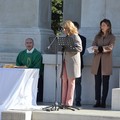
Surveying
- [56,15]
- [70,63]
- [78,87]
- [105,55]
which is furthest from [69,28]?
[56,15]

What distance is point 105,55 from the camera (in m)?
11.0

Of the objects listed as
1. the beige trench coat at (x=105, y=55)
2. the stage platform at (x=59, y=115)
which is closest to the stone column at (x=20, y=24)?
the beige trench coat at (x=105, y=55)

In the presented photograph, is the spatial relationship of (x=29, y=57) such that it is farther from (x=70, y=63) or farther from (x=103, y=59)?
(x=103, y=59)

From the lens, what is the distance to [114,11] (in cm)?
1213

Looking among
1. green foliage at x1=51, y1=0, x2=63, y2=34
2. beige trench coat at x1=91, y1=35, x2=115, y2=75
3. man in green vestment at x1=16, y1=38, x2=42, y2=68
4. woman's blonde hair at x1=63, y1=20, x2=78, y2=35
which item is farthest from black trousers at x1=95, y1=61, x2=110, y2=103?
green foliage at x1=51, y1=0, x2=63, y2=34

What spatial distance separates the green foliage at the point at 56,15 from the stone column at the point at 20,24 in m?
16.5

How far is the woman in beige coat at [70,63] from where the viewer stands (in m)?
10.3

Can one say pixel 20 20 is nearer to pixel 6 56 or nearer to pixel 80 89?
pixel 6 56

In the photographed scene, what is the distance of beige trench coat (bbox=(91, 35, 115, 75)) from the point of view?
10909 millimetres

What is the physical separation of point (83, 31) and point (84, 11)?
19.7 inches

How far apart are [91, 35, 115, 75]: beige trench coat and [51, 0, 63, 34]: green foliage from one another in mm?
18608

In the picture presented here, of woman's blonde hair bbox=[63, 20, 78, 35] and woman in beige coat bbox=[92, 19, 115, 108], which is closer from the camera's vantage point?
woman's blonde hair bbox=[63, 20, 78, 35]

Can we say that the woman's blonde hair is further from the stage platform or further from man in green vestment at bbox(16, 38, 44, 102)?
the stage platform

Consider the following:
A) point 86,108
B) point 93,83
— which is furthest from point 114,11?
point 86,108
